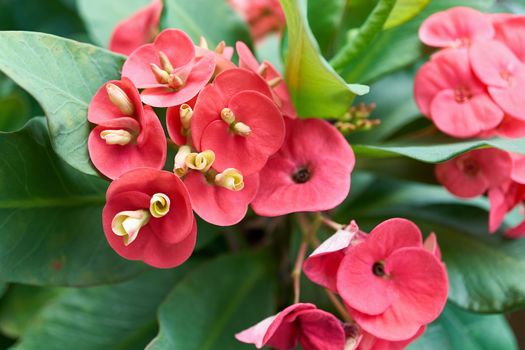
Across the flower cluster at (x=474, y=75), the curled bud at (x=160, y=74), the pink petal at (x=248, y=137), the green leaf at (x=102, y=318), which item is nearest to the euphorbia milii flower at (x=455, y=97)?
the flower cluster at (x=474, y=75)

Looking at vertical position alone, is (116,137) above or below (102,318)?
above

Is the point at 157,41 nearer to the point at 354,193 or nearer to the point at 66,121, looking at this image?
the point at 66,121

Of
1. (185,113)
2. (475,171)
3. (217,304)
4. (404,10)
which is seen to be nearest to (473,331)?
(475,171)

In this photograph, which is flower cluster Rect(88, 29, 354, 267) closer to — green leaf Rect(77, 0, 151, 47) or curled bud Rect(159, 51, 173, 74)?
curled bud Rect(159, 51, 173, 74)

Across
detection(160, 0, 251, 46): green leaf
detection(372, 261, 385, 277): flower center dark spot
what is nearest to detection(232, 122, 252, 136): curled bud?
detection(372, 261, 385, 277): flower center dark spot

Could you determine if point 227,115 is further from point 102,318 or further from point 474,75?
point 102,318

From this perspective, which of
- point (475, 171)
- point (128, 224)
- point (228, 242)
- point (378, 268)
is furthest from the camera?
point (228, 242)

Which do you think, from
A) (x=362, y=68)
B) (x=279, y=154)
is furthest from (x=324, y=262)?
(x=362, y=68)
